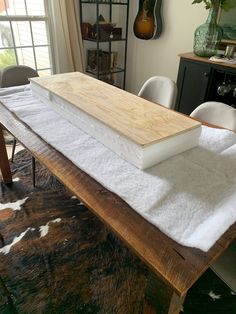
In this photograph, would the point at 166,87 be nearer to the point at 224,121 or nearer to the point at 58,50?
the point at 224,121

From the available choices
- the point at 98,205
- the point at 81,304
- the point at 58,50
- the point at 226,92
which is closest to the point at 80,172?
the point at 98,205

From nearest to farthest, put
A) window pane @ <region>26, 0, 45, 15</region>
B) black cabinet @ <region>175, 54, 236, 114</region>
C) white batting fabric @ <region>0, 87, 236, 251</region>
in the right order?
white batting fabric @ <region>0, 87, 236, 251</region>
black cabinet @ <region>175, 54, 236, 114</region>
window pane @ <region>26, 0, 45, 15</region>

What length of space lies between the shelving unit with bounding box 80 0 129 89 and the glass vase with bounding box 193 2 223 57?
43.9 inches

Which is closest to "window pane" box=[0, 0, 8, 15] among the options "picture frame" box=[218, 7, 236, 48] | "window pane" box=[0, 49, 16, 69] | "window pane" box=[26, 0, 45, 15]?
"window pane" box=[26, 0, 45, 15]

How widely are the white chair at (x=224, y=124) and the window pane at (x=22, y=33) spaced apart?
2.17 meters

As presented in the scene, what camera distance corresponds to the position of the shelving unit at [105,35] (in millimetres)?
2826

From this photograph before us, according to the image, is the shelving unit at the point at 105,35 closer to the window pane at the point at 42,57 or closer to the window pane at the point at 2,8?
the window pane at the point at 42,57

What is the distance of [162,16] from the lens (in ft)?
9.05

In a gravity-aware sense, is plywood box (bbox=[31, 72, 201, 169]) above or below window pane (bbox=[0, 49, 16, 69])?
above

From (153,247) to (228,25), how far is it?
7.65 feet

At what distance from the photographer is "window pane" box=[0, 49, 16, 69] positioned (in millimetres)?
2635

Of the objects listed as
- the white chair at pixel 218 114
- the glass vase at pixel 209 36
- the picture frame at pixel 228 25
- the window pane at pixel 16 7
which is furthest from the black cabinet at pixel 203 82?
the window pane at pixel 16 7

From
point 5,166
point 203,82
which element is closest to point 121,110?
point 5,166

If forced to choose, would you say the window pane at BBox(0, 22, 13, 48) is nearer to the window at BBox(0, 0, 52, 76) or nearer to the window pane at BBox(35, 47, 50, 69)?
the window at BBox(0, 0, 52, 76)
